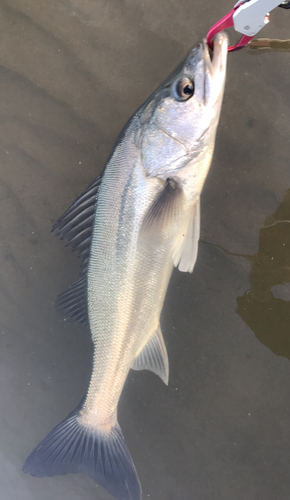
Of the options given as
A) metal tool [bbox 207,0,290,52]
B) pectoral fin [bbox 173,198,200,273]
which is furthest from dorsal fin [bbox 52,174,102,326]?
metal tool [bbox 207,0,290,52]

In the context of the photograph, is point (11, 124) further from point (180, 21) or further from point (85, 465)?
point (85, 465)

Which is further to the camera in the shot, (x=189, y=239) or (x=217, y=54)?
(x=189, y=239)

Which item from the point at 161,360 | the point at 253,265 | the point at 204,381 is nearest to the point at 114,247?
the point at 161,360

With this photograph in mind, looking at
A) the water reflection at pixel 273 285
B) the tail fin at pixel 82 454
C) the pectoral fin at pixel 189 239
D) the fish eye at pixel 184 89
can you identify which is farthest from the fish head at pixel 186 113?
the tail fin at pixel 82 454

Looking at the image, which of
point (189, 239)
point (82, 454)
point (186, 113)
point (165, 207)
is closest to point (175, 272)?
point (189, 239)

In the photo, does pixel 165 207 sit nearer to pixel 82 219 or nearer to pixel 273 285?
pixel 82 219

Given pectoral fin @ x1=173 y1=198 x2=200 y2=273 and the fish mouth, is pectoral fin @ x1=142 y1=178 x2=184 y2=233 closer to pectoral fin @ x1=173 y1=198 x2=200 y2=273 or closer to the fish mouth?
pectoral fin @ x1=173 y1=198 x2=200 y2=273

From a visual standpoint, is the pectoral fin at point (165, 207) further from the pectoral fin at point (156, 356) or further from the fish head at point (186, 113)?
the pectoral fin at point (156, 356)
